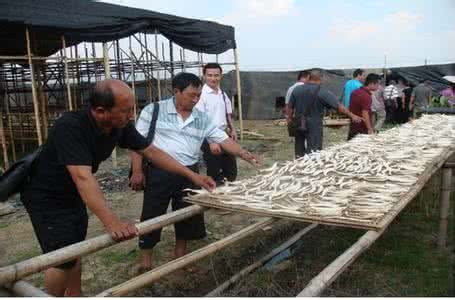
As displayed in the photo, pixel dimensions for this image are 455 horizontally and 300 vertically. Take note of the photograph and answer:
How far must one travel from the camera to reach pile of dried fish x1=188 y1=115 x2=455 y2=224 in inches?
98.0

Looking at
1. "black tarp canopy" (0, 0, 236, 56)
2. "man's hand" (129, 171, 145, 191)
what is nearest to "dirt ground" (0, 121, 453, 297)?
"man's hand" (129, 171, 145, 191)

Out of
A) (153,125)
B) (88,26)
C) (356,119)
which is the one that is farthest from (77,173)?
(88,26)

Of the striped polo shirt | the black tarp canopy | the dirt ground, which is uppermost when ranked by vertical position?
the black tarp canopy

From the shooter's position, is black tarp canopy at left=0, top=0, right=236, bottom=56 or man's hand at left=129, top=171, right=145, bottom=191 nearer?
man's hand at left=129, top=171, right=145, bottom=191

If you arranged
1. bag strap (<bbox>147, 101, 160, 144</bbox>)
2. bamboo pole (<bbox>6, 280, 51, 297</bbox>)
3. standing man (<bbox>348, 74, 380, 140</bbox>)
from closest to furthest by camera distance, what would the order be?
1. bamboo pole (<bbox>6, 280, 51, 297</bbox>)
2. bag strap (<bbox>147, 101, 160, 144</bbox>)
3. standing man (<bbox>348, 74, 380, 140</bbox>)

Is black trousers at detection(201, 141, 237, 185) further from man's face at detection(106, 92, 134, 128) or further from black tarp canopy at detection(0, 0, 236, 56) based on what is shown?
black tarp canopy at detection(0, 0, 236, 56)

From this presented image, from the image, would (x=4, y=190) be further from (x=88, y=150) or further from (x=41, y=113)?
(x=41, y=113)

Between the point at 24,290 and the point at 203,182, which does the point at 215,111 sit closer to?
the point at 203,182

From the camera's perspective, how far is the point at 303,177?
3.33m

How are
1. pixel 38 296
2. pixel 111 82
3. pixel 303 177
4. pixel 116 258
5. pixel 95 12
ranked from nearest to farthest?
pixel 38 296
pixel 111 82
pixel 303 177
pixel 116 258
pixel 95 12

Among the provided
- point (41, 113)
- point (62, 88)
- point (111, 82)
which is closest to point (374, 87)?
point (111, 82)

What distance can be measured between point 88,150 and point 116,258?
2.39 meters

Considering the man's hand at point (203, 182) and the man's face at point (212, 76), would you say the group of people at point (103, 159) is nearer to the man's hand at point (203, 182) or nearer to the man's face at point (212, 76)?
the man's hand at point (203, 182)

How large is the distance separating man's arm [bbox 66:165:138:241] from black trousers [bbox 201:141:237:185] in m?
3.09
